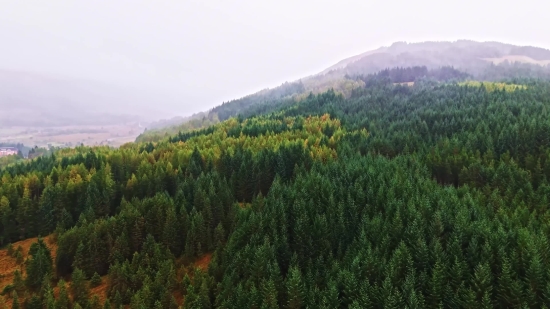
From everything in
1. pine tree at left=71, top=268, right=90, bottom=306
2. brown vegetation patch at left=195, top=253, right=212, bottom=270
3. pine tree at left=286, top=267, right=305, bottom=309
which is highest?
pine tree at left=71, top=268, right=90, bottom=306

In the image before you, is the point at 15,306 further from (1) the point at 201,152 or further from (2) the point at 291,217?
(1) the point at 201,152

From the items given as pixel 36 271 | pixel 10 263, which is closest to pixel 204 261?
pixel 36 271

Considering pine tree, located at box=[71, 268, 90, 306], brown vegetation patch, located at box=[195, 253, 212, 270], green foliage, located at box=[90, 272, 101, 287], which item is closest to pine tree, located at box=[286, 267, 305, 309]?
brown vegetation patch, located at box=[195, 253, 212, 270]

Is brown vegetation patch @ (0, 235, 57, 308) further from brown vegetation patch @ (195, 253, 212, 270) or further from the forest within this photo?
brown vegetation patch @ (195, 253, 212, 270)

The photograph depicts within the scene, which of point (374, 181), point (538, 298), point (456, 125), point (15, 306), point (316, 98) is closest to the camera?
point (538, 298)

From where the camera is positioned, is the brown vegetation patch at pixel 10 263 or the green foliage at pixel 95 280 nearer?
the green foliage at pixel 95 280

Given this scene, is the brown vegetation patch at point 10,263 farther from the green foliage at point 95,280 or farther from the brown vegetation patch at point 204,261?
the brown vegetation patch at point 204,261

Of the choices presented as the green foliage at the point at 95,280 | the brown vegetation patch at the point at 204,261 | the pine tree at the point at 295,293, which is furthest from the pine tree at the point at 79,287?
the pine tree at the point at 295,293

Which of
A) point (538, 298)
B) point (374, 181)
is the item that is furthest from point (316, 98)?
point (538, 298)

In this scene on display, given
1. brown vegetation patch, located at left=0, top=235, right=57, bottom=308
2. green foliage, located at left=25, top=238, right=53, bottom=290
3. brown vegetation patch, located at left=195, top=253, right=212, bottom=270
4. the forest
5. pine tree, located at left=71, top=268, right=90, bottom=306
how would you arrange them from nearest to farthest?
the forest, pine tree, located at left=71, top=268, right=90, bottom=306, green foliage, located at left=25, top=238, right=53, bottom=290, brown vegetation patch, located at left=0, top=235, right=57, bottom=308, brown vegetation patch, located at left=195, top=253, right=212, bottom=270
